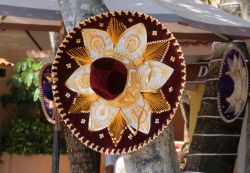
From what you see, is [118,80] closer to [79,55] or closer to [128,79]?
[128,79]

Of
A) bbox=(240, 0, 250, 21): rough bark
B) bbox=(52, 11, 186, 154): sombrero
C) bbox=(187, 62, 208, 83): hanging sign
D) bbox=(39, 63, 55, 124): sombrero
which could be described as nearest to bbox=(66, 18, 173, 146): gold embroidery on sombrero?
bbox=(52, 11, 186, 154): sombrero

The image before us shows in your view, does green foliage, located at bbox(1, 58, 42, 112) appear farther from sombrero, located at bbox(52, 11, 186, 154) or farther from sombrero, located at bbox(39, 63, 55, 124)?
sombrero, located at bbox(52, 11, 186, 154)

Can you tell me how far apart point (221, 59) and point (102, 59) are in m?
1.96

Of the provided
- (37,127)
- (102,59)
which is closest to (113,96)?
(102,59)

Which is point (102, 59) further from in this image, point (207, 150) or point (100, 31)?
point (207, 150)

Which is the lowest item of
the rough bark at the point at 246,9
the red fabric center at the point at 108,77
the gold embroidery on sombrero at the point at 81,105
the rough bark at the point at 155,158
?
the rough bark at the point at 155,158

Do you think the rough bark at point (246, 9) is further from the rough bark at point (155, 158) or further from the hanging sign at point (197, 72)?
the rough bark at point (155, 158)

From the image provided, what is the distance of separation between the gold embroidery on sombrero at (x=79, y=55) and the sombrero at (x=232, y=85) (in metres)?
1.84

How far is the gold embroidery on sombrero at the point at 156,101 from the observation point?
2916 mm

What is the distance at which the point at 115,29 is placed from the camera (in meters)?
3.02

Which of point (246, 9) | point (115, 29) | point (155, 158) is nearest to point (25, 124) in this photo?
point (246, 9)

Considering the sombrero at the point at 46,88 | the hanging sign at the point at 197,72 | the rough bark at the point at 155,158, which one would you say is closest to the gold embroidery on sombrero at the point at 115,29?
the rough bark at the point at 155,158

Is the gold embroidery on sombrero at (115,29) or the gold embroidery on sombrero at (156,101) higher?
the gold embroidery on sombrero at (115,29)

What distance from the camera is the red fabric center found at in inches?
116
